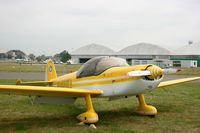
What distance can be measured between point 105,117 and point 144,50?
12346cm

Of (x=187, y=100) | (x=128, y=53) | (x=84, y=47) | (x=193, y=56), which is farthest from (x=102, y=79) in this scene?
(x=84, y=47)

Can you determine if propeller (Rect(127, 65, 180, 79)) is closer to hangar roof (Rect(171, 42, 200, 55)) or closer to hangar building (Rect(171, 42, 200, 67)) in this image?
hangar building (Rect(171, 42, 200, 67))

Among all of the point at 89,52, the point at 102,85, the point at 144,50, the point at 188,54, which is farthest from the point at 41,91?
the point at 89,52

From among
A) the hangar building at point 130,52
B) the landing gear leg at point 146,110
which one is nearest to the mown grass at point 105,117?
the landing gear leg at point 146,110

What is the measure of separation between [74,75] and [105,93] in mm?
1518

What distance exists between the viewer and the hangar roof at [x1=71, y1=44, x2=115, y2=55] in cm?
14052

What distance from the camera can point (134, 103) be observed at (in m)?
11.5

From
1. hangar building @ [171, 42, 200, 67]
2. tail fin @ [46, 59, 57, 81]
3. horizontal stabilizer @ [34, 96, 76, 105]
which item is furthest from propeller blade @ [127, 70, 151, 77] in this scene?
hangar building @ [171, 42, 200, 67]

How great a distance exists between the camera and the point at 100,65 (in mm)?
8367

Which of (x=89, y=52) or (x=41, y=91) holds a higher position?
(x=89, y=52)

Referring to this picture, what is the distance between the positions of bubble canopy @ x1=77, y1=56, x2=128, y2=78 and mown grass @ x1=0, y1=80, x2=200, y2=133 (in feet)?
4.29

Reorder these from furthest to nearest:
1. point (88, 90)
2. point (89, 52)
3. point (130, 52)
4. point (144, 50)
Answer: point (89, 52) < point (144, 50) < point (130, 52) < point (88, 90)

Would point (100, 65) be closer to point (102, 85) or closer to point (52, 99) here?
point (102, 85)

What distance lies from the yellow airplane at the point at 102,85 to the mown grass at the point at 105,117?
1.64 feet
